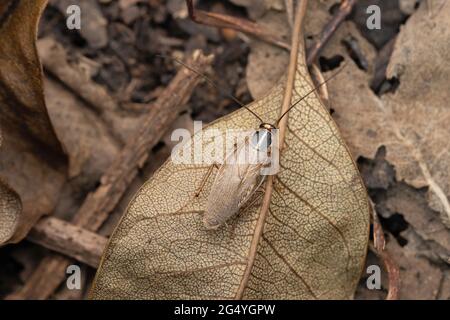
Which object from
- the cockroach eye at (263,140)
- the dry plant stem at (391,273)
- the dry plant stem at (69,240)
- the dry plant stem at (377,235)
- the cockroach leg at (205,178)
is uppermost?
the cockroach eye at (263,140)

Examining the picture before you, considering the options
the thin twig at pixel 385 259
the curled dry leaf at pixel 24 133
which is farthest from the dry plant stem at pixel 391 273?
the curled dry leaf at pixel 24 133

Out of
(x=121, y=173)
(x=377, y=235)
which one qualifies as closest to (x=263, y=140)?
(x=377, y=235)

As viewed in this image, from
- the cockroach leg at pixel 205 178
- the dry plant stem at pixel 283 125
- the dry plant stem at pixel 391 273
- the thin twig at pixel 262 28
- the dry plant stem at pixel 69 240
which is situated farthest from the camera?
the thin twig at pixel 262 28

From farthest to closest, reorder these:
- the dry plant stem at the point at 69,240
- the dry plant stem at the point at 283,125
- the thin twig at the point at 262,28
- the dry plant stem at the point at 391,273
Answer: the thin twig at the point at 262,28, the dry plant stem at the point at 69,240, the dry plant stem at the point at 391,273, the dry plant stem at the point at 283,125

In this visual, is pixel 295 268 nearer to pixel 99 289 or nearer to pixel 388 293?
pixel 388 293

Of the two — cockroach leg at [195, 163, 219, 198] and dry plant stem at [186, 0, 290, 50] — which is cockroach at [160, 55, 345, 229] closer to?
cockroach leg at [195, 163, 219, 198]

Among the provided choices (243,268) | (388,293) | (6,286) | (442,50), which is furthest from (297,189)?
(6,286)

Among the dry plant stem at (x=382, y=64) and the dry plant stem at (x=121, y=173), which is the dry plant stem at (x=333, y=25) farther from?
the dry plant stem at (x=121, y=173)
